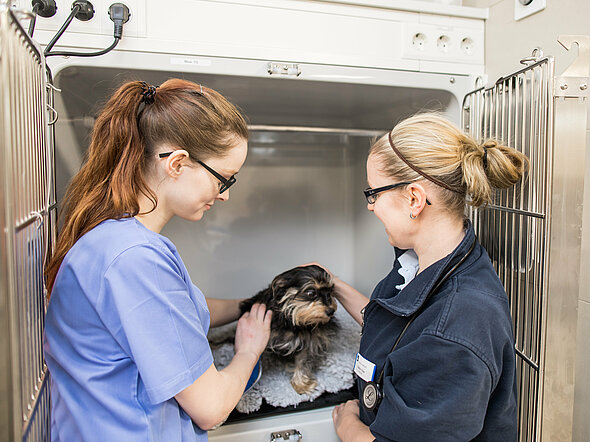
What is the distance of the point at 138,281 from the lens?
26.1 inches

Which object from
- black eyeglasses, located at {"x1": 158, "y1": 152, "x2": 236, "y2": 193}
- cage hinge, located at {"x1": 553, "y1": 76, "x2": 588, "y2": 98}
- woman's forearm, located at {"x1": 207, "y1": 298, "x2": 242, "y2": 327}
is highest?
cage hinge, located at {"x1": 553, "y1": 76, "x2": 588, "y2": 98}

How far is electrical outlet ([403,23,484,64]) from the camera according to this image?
3.68 ft

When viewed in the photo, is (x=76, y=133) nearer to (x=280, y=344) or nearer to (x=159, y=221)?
(x=159, y=221)

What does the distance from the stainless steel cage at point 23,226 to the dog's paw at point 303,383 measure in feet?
2.12

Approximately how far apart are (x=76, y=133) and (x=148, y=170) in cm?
52

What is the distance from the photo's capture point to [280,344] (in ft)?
4.14

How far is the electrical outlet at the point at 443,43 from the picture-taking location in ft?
3.68

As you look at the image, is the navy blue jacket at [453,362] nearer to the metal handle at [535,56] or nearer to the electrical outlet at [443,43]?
the metal handle at [535,56]

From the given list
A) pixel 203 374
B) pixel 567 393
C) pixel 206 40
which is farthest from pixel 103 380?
pixel 567 393

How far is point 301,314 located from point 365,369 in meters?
0.38

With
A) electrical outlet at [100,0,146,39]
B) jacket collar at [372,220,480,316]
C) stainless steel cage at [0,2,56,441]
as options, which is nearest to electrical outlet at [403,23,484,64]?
jacket collar at [372,220,480,316]

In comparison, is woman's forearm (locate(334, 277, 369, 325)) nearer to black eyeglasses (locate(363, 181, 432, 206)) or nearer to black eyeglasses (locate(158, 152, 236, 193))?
black eyeglasses (locate(363, 181, 432, 206))

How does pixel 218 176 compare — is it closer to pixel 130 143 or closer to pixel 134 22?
pixel 130 143

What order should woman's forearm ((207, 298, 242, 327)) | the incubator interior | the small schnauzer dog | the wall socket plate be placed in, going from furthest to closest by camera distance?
the incubator interior, woman's forearm ((207, 298, 242, 327)), the small schnauzer dog, the wall socket plate
